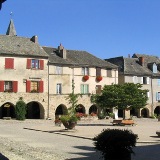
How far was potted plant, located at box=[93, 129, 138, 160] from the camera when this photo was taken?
1035 centimetres

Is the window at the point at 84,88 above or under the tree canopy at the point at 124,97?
above

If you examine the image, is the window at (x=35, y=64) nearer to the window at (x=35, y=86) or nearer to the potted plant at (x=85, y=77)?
the window at (x=35, y=86)

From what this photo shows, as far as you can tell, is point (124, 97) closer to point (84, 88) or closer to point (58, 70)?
point (58, 70)

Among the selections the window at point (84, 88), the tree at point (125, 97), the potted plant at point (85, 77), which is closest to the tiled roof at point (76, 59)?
the potted plant at point (85, 77)

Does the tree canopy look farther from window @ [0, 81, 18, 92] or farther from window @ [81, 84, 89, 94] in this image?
window @ [0, 81, 18, 92]

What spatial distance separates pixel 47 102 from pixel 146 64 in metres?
21.8

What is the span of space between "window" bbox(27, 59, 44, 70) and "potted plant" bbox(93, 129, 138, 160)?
33012 millimetres

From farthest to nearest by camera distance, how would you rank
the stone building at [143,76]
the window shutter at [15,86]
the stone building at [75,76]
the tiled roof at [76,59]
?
the stone building at [143,76]
the tiled roof at [76,59]
the stone building at [75,76]
the window shutter at [15,86]

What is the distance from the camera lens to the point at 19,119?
1591 inches

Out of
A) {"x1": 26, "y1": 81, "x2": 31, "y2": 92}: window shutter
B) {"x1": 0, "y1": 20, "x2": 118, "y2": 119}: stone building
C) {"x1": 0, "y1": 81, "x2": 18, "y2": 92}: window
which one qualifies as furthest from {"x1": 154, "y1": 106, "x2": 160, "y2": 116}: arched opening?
{"x1": 0, "y1": 81, "x2": 18, "y2": 92}: window

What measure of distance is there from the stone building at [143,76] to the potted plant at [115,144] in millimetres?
42273

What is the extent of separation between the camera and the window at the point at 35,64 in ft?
140

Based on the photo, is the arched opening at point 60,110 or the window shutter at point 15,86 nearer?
the window shutter at point 15,86

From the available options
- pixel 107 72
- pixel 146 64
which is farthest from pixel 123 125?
pixel 146 64
